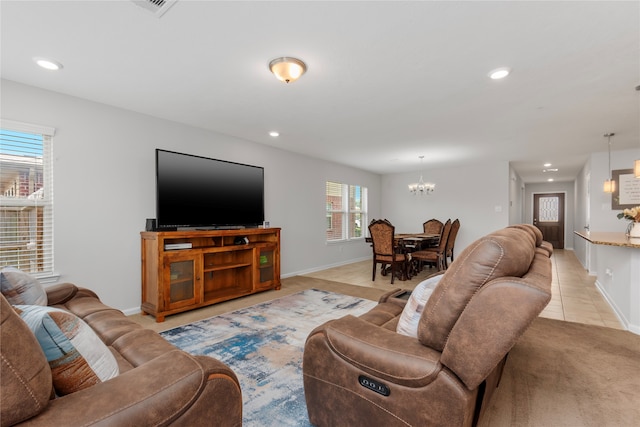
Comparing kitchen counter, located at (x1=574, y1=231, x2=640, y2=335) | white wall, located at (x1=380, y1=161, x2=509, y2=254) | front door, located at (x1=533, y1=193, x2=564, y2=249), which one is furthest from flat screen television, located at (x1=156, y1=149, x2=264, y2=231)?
front door, located at (x1=533, y1=193, x2=564, y2=249)

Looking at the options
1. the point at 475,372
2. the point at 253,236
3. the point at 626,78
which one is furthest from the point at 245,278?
the point at 626,78

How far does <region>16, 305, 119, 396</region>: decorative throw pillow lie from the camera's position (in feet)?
2.93

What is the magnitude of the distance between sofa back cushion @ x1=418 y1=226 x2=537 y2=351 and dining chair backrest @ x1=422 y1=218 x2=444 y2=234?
594 cm

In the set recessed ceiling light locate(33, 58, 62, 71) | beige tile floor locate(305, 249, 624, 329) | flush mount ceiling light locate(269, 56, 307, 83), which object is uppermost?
recessed ceiling light locate(33, 58, 62, 71)

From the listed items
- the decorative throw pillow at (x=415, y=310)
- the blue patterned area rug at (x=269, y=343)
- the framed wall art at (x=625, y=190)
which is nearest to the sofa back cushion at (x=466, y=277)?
the decorative throw pillow at (x=415, y=310)

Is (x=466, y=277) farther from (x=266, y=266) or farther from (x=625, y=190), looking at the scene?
(x=625, y=190)

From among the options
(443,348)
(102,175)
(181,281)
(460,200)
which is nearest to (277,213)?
(181,281)

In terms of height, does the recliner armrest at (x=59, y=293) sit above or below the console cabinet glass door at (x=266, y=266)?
above

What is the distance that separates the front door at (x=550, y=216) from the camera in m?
10.0

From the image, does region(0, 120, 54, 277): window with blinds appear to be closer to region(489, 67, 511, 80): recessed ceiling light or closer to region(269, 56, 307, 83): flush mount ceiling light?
region(269, 56, 307, 83): flush mount ceiling light

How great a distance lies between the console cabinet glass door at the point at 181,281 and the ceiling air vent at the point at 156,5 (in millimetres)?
2360

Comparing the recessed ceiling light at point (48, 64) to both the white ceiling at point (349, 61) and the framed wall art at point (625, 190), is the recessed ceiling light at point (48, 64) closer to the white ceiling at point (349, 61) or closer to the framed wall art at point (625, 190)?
the white ceiling at point (349, 61)

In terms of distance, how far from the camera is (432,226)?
23.0 ft

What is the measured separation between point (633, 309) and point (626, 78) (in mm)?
2156
